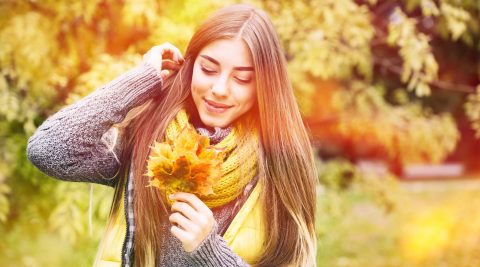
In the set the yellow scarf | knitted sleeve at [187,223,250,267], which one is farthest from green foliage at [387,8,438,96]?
knitted sleeve at [187,223,250,267]

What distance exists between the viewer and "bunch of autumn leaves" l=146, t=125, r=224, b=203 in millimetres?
1670

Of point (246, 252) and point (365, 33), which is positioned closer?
point (246, 252)

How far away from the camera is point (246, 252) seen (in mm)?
1980

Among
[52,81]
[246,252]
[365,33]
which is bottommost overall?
[246,252]

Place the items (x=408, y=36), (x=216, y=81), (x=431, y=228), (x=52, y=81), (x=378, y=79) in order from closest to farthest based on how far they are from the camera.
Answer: (x=216, y=81), (x=52, y=81), (x=408, y=36), (x=378, y=79), (x=431, y=228)

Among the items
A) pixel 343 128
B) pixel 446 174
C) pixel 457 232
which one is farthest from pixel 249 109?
pixel 446 174

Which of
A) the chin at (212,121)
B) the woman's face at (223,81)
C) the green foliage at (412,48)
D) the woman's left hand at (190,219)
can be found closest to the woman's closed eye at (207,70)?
the woman's face at (223,81)

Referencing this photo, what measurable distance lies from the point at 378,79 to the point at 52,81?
3.00 m

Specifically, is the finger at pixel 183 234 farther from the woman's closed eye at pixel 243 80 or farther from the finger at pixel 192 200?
the woman's closed eye at pixel 243 80

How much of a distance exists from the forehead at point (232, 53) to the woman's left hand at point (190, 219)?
0.40 meters

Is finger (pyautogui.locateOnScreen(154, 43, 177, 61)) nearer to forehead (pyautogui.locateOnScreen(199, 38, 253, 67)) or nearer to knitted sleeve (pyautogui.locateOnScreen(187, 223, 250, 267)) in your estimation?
forehead (pyautogui.locateOnScreen(199, 38, 253, 67))

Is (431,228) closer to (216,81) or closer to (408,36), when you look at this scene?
(408,36)

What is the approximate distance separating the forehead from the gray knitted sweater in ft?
0.68

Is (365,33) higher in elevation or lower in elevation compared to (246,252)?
higher
